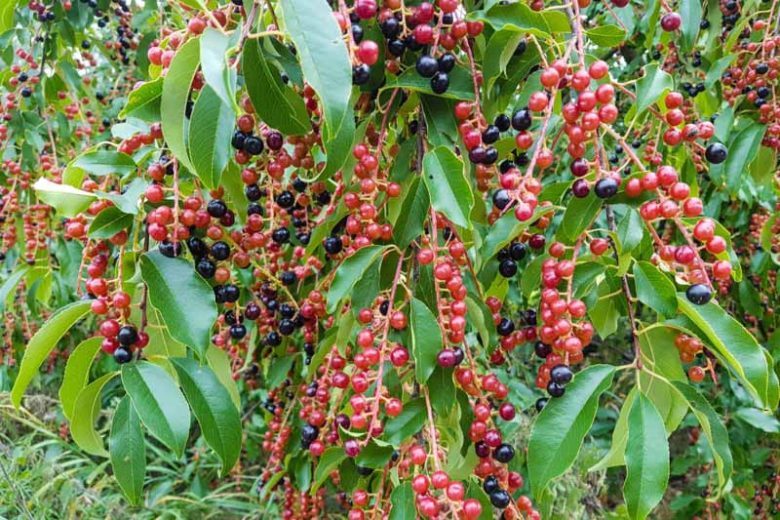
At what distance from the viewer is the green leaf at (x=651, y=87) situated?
808 mm

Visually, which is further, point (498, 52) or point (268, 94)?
point (498, 52)

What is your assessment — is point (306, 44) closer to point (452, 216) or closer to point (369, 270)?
point (452, 216)

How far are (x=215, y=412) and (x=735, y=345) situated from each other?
0.69 m

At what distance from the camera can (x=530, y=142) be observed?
34.6 inches

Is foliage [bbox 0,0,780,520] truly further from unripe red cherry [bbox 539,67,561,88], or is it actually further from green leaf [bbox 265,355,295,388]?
green leaf [bbox 265,355,295,388]

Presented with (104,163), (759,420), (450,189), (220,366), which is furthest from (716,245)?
(759,420)

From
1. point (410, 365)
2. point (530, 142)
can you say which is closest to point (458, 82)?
point (530, 142)

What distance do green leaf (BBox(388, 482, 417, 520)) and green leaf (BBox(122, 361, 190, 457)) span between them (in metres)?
0.29

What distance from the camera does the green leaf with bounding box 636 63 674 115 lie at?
2.65ft

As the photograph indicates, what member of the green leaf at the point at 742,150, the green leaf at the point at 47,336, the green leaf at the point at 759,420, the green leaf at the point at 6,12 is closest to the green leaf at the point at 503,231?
the green leaf at the point at 47,336

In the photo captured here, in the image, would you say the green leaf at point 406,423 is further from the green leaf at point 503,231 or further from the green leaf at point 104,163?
the green leaf at point 104,163

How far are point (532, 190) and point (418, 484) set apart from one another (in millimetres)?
408

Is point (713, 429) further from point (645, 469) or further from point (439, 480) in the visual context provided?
point (439, 480)

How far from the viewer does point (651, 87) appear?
0.83 metres
